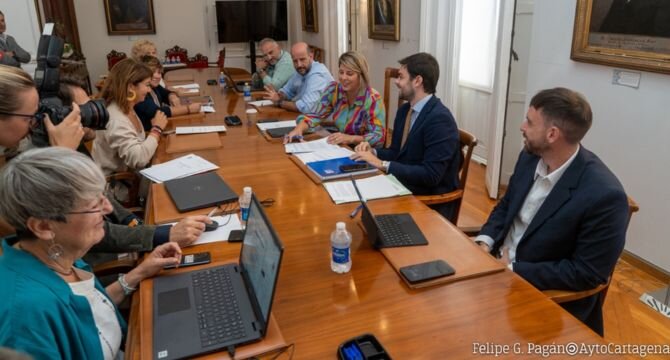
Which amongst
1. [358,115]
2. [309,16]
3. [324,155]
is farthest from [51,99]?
[309,16]

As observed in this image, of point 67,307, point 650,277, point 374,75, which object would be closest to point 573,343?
point 67,307

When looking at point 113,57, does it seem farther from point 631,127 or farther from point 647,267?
point 647,267

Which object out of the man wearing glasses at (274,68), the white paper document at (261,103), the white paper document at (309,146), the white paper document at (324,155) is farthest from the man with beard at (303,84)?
the white paper document at (324,155)

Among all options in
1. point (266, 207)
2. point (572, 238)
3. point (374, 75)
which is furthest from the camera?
point (374, 75)

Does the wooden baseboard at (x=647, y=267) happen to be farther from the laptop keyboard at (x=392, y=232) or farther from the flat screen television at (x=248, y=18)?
the flat screen television at (x=248, y=18)

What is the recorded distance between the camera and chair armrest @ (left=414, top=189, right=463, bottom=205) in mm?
2212

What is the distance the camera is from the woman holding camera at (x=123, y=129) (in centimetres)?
258

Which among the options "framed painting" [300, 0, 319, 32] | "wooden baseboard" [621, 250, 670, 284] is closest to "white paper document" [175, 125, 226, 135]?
"wooden baseboard" [621, 250, 670, 284]

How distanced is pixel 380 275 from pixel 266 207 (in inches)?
26.0

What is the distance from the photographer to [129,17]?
312 inches

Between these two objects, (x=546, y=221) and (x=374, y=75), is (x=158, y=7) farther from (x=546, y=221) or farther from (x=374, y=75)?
(x=546, y=221)

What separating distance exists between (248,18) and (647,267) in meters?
7.30

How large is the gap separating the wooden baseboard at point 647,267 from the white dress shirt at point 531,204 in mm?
1335

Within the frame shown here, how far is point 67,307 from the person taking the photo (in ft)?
3.28
